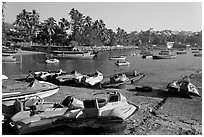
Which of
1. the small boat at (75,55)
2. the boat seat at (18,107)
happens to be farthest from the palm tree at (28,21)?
the boat seat at (18,107)

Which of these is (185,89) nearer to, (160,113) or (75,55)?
(160,113)

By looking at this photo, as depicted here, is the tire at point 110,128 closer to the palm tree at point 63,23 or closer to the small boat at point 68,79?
the small boat at point 68,79

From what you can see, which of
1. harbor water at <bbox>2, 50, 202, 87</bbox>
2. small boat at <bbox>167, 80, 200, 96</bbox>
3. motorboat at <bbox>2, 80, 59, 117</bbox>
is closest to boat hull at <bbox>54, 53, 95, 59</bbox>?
harbor water at <bbox>2, 50, 202, 87</bbox>

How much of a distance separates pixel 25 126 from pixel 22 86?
6.29 metres

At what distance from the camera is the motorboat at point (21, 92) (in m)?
13.0

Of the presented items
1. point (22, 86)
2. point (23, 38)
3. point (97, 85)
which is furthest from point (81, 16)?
point (22, 86)

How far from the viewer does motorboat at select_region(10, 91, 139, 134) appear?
35.0 feet

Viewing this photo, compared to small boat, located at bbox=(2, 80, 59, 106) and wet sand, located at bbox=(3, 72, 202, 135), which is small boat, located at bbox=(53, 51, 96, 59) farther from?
small boat, located at bbox=(2, 80, 59, 106)

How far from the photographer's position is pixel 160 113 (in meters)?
14.3

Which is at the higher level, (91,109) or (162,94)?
(91,109)

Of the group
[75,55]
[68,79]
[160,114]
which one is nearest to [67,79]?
[68,79]

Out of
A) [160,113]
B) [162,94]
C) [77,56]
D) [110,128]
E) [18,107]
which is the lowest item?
[162,94]

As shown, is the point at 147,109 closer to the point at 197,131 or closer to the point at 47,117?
the point at 197,131

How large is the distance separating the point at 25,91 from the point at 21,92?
0.33 m
